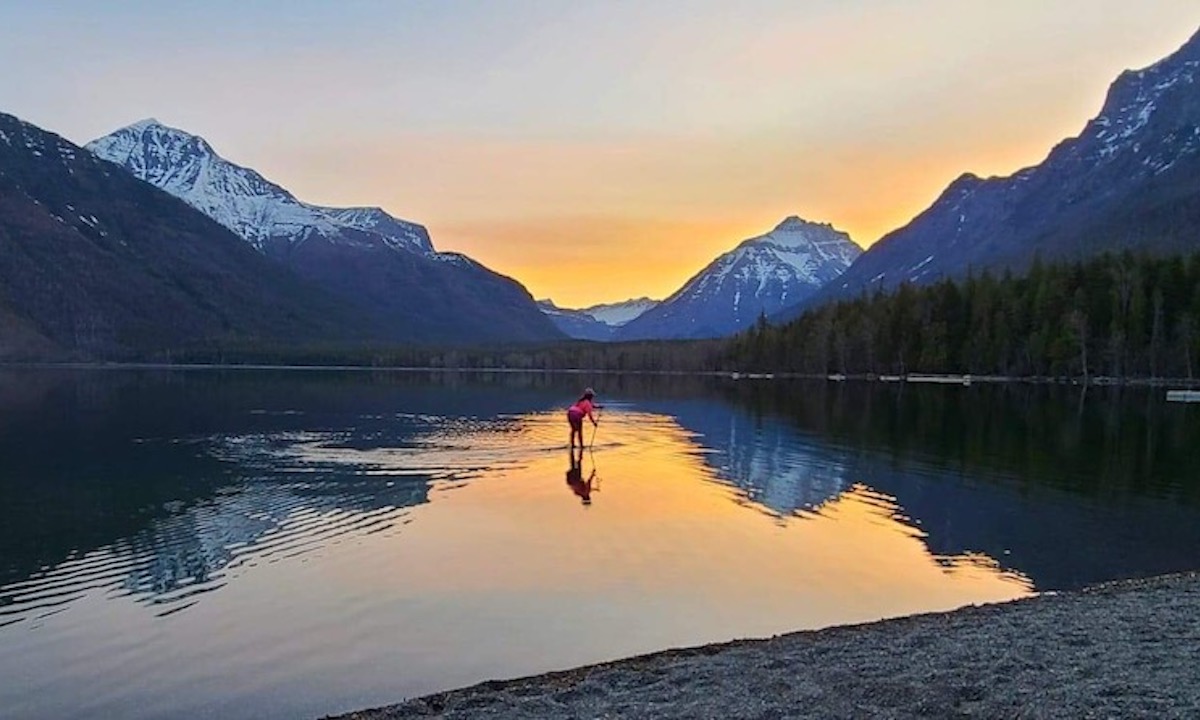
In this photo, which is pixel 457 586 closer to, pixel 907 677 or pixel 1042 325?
pixel 907 677

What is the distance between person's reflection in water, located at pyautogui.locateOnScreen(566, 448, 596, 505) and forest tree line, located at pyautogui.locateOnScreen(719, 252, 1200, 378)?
113695 millimetres

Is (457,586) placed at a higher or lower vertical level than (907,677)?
lower

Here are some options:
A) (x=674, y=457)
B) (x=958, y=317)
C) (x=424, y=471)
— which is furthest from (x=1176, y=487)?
(x=958, y=317)

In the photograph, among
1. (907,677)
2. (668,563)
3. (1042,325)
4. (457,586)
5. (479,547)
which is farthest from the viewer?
(1042,325)

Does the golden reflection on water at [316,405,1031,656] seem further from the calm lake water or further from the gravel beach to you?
the gravel beach

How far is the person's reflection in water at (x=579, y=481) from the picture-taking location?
3714 cm

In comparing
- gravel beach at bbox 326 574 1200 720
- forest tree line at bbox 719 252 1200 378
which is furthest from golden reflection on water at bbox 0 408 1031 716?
forest tree line at bbox 719 252 1200 378

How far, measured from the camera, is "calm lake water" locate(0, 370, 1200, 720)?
18141 millimetres

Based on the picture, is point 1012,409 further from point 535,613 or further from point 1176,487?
point 535,613

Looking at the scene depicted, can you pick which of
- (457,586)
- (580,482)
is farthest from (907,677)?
(580,482)

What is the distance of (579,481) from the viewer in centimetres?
4094

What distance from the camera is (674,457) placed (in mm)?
51062

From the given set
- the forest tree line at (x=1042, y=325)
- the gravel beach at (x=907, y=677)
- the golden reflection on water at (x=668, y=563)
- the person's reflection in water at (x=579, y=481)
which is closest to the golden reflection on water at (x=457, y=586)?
the golden reflection on water at (x=668, y=563)

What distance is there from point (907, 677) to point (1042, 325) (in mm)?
144771
